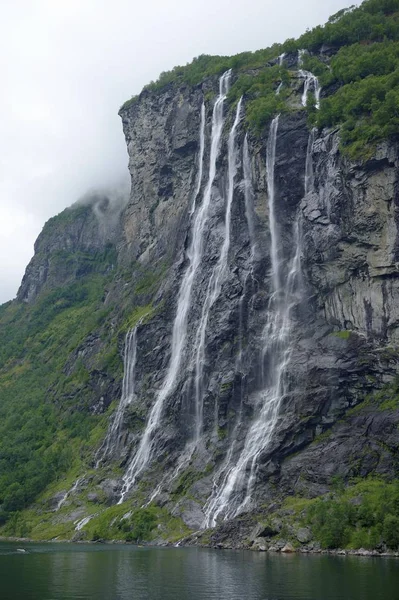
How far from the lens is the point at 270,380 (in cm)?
9044

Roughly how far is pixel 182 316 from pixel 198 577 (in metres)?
65.1

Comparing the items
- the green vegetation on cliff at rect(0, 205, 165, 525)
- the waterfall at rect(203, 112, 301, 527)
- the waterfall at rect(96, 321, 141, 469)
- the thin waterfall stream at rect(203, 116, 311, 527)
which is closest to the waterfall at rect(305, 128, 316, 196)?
the thin waterfall stream at rect(203, 116, 311, 527)

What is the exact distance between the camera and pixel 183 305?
11200 cm

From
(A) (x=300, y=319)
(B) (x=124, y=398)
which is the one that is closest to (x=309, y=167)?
(A) (x=300, y=319)

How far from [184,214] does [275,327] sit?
150 feet

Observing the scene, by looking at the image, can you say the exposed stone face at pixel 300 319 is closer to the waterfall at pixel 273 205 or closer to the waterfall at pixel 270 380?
the waterfall at pixel 273 205

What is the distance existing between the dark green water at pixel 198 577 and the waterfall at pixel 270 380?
14.9m

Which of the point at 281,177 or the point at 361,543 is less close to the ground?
the point at 281,177

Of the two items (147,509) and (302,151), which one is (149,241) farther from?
(147,509)

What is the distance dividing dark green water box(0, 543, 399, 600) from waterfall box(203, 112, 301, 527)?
1486cm

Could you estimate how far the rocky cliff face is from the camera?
8069 cm

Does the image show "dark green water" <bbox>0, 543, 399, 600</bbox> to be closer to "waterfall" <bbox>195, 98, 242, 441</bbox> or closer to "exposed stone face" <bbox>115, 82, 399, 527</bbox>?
"exposed stone face" <bbox>115, 82, 399, 527</bbox>

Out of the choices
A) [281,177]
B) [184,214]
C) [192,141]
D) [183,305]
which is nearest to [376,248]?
[281,177]

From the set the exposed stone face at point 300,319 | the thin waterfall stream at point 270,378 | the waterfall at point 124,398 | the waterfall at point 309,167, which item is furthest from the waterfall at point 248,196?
the waterfall at point 124,398
